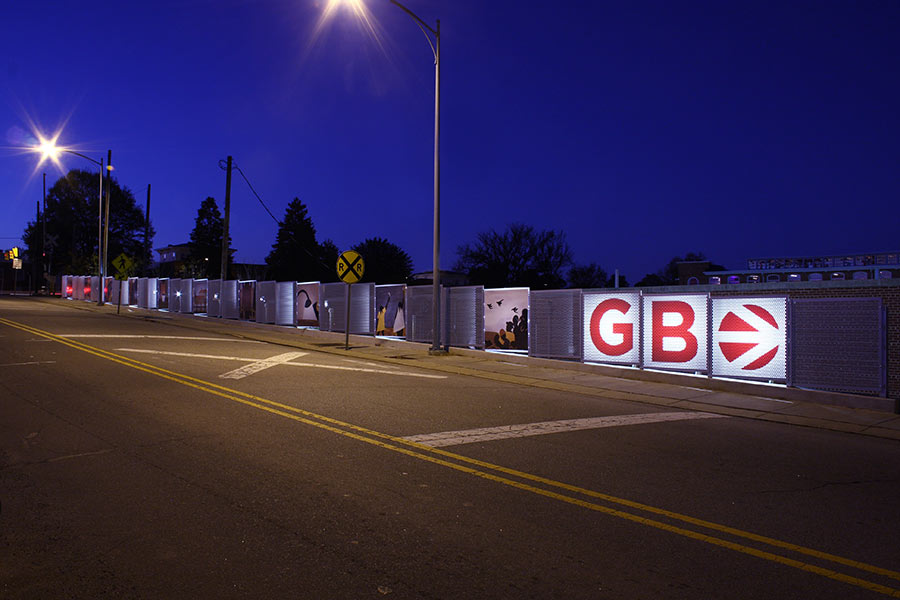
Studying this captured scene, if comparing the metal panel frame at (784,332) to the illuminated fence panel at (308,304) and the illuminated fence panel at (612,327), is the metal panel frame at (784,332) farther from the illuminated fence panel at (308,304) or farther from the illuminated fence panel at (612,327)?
the illuminated fence panel at (308,304)

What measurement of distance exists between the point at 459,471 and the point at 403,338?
1483cm

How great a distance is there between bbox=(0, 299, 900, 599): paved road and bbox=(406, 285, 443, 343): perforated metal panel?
31.7 ft

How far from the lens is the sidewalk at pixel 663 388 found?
384 inches

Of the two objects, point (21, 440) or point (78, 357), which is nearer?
point (21, 440)

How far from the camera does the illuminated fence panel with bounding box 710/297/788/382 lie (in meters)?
11.8

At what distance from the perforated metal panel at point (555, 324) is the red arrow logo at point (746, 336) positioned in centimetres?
360

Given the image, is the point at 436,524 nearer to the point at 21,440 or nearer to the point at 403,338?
the point at 21,440

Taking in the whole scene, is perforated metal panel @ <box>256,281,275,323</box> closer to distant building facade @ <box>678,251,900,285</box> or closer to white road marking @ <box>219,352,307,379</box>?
white road marking @ <box>219,352,307,379</box>

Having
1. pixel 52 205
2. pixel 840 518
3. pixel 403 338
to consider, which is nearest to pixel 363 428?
pixel 840 518

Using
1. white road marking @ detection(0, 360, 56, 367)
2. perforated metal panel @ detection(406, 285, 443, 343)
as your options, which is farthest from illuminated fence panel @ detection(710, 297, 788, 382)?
white road marking @ detection(0, 360, 56, 367)

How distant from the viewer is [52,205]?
80750 millimetres

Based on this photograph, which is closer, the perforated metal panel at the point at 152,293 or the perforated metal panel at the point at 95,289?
the perforated metal panel at the point at 152,293

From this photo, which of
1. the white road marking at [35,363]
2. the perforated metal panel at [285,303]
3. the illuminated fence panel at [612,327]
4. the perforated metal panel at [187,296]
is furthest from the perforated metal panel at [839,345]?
the perforated metal panel at [187,296]

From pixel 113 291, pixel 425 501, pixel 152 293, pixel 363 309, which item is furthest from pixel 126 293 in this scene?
pixel 425 501
